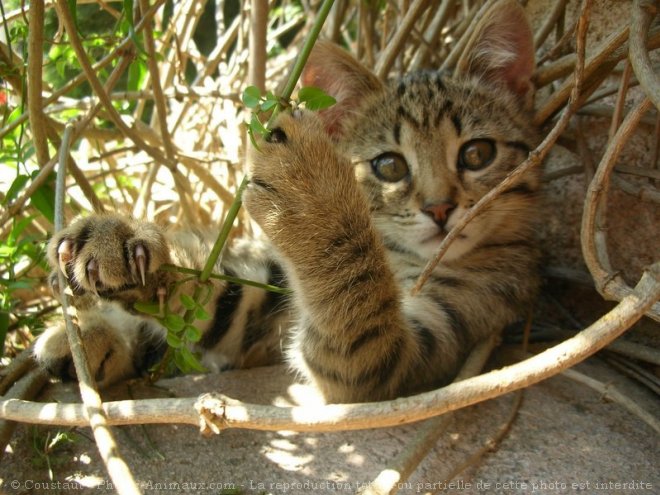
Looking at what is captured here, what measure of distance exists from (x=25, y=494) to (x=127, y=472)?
427 mm

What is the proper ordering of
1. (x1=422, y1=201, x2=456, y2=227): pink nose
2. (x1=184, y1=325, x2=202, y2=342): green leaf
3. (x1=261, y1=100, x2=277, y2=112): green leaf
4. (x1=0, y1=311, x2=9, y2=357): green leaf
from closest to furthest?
(x1=261, y1=100, x2=277, y2=112): green leaf
(x1=184, y1=325, x2=202, y2=342): green leaf
(x1=0, y1=311, x2=9, y2=357): green leaf
(x1=422, y1=201, x2=456, y2=227): pink nose

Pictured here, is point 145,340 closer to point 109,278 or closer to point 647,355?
point 109,278

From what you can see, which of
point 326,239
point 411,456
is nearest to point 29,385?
point 326,239

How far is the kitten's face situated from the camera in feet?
5.67

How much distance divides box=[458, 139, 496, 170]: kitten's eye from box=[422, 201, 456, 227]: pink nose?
0.21m

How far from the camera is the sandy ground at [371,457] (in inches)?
A: 50.1

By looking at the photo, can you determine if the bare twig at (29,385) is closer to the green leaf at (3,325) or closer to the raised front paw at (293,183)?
the green leaf at (3,325)

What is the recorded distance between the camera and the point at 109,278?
1.32 metres

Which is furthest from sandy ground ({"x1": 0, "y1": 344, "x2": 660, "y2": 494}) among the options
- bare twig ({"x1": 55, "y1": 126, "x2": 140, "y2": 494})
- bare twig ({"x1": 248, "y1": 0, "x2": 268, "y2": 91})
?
bare twig ({"x1": 248, "y1": 0, "x2": 268, "y2": 91})

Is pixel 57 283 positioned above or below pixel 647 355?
above

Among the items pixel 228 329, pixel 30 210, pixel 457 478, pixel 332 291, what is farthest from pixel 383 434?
pixel 30 210

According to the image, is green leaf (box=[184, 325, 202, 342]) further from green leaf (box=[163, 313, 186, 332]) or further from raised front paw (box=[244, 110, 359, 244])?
raised front paw (box=[244, 110, 359, 244])

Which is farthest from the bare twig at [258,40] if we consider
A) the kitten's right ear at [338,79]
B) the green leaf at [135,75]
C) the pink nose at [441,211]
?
the pink nose at [441,211]

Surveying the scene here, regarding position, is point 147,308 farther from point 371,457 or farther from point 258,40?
point 258,40
